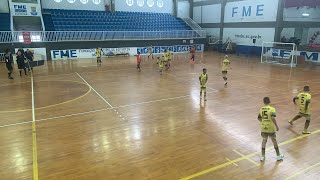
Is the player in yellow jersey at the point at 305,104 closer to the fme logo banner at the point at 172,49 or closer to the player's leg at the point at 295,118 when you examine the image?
→ the player's leg at the point at 295,118

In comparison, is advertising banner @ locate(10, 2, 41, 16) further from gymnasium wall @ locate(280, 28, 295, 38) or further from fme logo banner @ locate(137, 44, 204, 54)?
gymnasium wall @ locate(280, 28, 295, 38)

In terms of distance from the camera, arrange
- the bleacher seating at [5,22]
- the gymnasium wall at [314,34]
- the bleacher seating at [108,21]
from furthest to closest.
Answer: the bleacher seating at [108,21] < the gymnasium wall at [314,34] < the bleacher seating at [5,22]

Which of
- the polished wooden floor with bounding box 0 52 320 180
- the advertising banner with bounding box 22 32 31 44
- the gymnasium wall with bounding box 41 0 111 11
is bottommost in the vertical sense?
the polished wooden floor with bounding box 0 52 320 180

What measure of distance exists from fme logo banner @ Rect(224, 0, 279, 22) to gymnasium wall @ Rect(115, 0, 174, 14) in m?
9.44

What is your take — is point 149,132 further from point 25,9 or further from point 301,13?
point 301,13

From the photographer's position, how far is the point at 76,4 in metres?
33.5

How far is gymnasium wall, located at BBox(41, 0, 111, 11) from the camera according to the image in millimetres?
32156

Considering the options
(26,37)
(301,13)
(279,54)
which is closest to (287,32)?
(301,13)

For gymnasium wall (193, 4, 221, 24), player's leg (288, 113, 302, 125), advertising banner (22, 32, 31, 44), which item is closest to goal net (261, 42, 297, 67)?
gymnasium wall (193, 4, 221, 24)

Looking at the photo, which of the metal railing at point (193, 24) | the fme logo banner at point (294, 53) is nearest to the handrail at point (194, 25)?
the metal railing at point (193, 24)

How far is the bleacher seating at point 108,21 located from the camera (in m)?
30.7

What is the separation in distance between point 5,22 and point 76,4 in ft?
29.3

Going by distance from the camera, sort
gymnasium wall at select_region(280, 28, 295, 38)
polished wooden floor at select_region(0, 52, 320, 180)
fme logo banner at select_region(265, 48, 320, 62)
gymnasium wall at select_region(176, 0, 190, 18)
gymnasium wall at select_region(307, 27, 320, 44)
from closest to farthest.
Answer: polished wooden floor at select_region(0, 52, 320, 180) < fme logo banner at select_region(265, 48, 320, 62) < gymnasium wall at select_region(307, 27, 320, 44) < gymnasium wall at select_region(280, 28, 295, 38) < gymnasium wall at select_region(176, 0, 190, 18)

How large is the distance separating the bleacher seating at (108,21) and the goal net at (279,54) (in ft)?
43.7
